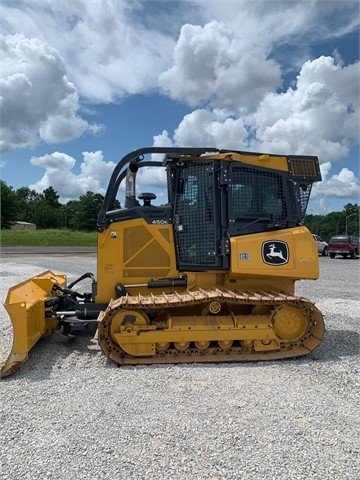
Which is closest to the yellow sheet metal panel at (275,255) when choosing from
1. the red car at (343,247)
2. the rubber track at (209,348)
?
the rubber track at (209,348)

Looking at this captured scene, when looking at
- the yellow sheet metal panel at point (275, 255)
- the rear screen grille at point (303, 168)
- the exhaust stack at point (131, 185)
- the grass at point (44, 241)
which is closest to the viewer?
the yellow sheet metal panel at point (275, 255)

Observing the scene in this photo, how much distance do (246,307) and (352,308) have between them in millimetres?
5030

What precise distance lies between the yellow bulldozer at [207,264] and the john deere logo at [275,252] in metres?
0.02

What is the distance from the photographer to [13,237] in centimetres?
4809

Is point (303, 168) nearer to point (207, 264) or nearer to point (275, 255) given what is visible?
point (275, 255)

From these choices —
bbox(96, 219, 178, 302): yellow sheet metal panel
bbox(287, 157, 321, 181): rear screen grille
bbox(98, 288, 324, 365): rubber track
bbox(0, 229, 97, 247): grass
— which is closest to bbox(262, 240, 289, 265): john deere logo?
bbox(98, 288, 324, 365): rubber track

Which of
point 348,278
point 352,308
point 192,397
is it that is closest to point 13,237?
point 348,278

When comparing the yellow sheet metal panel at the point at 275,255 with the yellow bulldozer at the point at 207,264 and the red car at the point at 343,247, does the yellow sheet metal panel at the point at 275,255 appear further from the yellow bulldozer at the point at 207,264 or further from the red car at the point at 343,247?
the red car at the point at 343,247

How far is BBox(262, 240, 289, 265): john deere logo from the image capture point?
652cm

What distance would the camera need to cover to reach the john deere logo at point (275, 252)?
6.52 meters

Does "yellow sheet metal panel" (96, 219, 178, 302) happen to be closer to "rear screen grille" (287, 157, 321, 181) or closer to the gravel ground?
the gravel ground

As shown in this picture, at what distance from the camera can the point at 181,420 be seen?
4121mm

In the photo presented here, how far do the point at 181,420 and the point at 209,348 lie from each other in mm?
2000

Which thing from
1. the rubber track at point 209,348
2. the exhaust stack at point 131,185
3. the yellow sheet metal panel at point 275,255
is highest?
the exhaust stack at point 131,185
